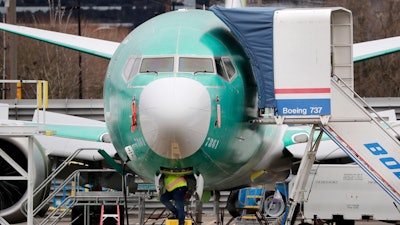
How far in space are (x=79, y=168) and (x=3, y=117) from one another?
2.92 m

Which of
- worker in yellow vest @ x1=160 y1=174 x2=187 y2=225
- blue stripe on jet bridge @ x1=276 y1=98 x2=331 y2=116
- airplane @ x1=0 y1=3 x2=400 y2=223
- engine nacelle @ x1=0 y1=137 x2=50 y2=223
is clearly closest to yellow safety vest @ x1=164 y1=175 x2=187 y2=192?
worker in yellow vest @ x1=160 y1=174 x2=187 y2=225

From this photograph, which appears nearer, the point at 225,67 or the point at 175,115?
the point at 175,115

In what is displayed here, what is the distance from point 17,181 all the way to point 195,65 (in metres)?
7.56

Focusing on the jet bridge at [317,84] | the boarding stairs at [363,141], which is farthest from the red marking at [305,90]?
the boarding stairs at [363,141]

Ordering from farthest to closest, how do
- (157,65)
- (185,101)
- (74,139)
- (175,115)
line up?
1. (74,139)
2. (157,65)
3. (185,101)
4. (175,115)

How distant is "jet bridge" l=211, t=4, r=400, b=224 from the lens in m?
17.0

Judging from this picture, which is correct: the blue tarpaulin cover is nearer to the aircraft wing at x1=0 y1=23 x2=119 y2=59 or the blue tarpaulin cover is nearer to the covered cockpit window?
the covered cockpit window

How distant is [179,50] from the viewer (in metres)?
17.0

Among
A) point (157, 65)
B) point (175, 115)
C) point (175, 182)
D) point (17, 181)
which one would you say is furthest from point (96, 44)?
point (175, 115)

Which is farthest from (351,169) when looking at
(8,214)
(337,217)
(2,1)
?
(2,1)

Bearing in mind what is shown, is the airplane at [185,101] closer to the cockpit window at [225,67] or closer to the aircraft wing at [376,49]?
the cockpit window at [225,67]

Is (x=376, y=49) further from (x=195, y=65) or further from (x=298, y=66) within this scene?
(x=195, y=65)

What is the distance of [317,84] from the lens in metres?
17.0

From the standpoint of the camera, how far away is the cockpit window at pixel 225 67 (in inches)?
676
